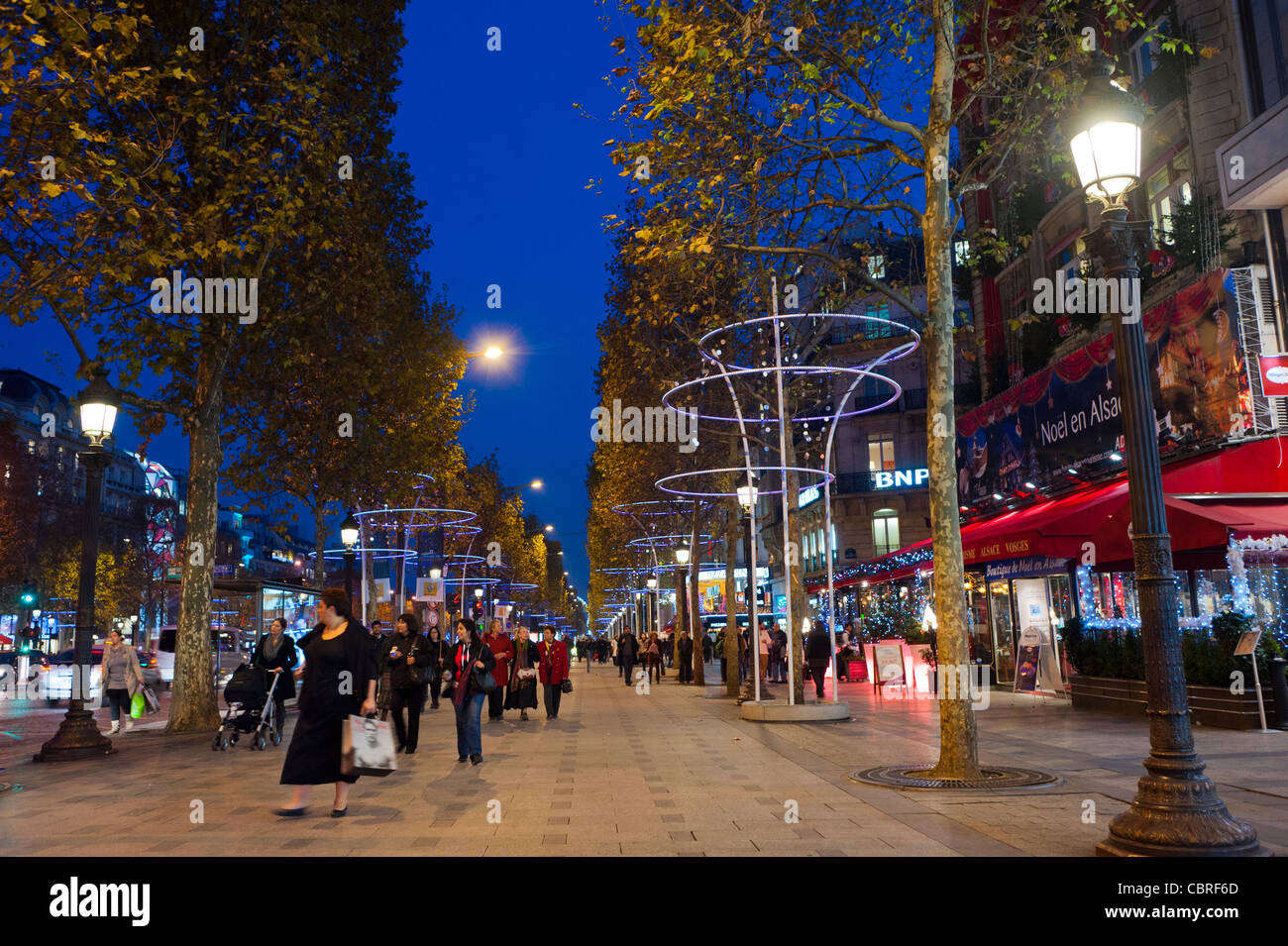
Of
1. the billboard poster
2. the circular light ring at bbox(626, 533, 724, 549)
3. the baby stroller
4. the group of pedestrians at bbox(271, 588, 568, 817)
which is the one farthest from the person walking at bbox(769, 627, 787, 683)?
the billboard poster

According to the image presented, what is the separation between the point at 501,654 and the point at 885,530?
34.1m

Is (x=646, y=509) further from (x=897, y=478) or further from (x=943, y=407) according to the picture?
(x=943, y=407)

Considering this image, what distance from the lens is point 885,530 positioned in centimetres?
4947

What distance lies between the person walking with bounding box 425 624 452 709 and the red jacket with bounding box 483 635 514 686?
0.99 metres

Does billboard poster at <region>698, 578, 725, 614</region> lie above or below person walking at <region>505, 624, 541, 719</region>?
above

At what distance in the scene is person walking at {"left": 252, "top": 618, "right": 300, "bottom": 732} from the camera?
15.4 meters

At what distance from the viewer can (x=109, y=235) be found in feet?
49.5

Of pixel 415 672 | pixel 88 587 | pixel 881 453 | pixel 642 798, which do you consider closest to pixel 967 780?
pixel 642 798

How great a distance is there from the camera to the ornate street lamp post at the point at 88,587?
13984mm

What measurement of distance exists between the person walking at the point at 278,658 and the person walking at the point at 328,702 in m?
6.76

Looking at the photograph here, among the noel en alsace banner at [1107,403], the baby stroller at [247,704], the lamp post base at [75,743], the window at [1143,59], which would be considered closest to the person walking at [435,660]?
the baby stroller at [247,704]

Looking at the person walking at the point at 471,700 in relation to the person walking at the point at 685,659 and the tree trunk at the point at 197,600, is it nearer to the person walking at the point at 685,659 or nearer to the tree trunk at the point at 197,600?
the tree trunk at the point at 197,600

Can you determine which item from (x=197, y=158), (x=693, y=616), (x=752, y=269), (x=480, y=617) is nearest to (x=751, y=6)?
(x=752, y=269)

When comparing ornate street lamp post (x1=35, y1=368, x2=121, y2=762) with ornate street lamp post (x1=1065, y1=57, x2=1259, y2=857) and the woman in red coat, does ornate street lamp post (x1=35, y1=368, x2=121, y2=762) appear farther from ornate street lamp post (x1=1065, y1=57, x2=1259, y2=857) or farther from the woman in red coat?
ornate street lamp post (x1=1065, y1=57, x2=1259, y2=857)
